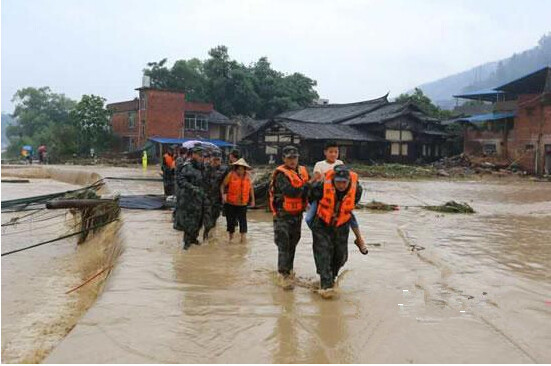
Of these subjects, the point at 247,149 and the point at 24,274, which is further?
the point at 247,149

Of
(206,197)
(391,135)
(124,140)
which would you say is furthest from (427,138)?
(206,197)

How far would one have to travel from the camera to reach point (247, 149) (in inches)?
1738

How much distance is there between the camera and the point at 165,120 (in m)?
45.8

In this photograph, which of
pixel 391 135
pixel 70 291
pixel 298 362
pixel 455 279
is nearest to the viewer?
pixel 298 362

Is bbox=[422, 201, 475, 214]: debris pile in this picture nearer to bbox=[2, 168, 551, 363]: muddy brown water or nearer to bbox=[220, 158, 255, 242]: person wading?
bbox=[2, 168, 551, 363]: muddy brown water

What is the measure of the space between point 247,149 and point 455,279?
37.7m

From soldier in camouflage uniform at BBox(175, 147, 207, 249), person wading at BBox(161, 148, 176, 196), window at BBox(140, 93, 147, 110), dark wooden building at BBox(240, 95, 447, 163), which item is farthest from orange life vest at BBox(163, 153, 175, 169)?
window at BBox(140, 93, 147, 110)

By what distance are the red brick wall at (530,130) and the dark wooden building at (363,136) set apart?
7.37 metres

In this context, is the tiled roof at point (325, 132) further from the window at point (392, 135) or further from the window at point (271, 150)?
the window at point (271, 150)

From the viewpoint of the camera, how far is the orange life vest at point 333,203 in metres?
5.75

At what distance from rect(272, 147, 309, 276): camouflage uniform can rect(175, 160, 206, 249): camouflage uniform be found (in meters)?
2.42

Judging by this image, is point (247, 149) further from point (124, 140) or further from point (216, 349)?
point (216, 349)

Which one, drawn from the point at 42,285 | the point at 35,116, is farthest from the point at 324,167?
the point at 35,116

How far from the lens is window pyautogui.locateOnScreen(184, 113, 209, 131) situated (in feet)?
155
